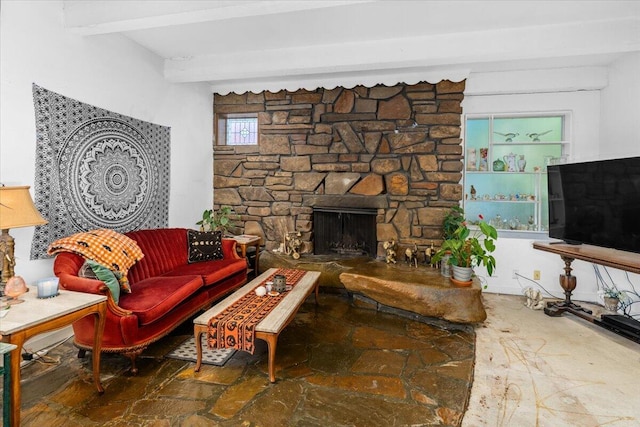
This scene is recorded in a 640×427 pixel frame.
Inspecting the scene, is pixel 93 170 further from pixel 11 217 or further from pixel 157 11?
pixel 157 11

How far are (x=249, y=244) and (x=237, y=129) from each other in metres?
1.82

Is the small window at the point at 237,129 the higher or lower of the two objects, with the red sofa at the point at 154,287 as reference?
higher

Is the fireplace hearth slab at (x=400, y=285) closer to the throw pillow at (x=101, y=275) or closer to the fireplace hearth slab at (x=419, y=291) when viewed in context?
the fireplace hearth slab at (x=419, y=291)

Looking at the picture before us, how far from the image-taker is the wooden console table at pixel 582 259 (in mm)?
2781

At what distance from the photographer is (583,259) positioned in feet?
10.3

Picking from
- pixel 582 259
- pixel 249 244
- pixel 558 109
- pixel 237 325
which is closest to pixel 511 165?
pixel 558 109

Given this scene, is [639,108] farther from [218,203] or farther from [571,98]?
[218,203]

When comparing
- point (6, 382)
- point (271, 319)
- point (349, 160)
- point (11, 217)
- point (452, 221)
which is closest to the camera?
point (6, 382)

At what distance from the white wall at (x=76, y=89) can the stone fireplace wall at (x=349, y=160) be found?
0.63m

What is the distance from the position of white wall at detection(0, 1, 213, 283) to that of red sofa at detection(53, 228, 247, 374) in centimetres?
65

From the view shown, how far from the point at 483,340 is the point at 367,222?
2.07 metres

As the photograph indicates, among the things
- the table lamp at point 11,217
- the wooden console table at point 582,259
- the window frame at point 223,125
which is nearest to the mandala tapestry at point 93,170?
the table lamp at point 11,217

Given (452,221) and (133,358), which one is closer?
(133,358)

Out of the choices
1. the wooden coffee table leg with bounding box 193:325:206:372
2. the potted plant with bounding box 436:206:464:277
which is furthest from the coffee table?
the potted plant with bounding box 436:206:464:277
